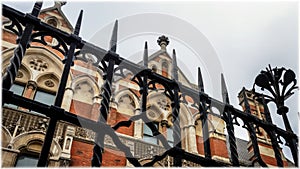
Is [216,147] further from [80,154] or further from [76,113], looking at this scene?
[76,113]

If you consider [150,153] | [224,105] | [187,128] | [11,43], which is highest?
[11,43]

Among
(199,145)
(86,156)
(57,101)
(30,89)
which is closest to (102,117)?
(57,101)

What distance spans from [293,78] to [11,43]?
8978 mm

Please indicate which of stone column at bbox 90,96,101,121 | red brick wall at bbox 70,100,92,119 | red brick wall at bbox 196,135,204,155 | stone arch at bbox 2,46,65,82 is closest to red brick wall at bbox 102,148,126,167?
stone column at bbox 90,96,101,121

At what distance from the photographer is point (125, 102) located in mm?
10844

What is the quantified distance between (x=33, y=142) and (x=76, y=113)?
5.12ft

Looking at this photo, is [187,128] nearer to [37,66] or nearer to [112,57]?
[37,66]

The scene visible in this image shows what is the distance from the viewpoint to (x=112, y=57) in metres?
3.35

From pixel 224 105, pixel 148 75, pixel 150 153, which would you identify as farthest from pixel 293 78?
pixel 150 153

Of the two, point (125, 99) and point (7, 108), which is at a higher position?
point (125, 99)

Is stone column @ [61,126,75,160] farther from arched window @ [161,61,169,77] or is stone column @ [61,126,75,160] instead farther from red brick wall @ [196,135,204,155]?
arched window @ [161,61,169,77]

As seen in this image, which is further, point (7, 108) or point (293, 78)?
point (7, 108)

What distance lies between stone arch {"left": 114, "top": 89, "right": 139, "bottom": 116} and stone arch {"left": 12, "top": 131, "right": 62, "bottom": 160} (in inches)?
117

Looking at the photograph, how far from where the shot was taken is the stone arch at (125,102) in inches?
415
